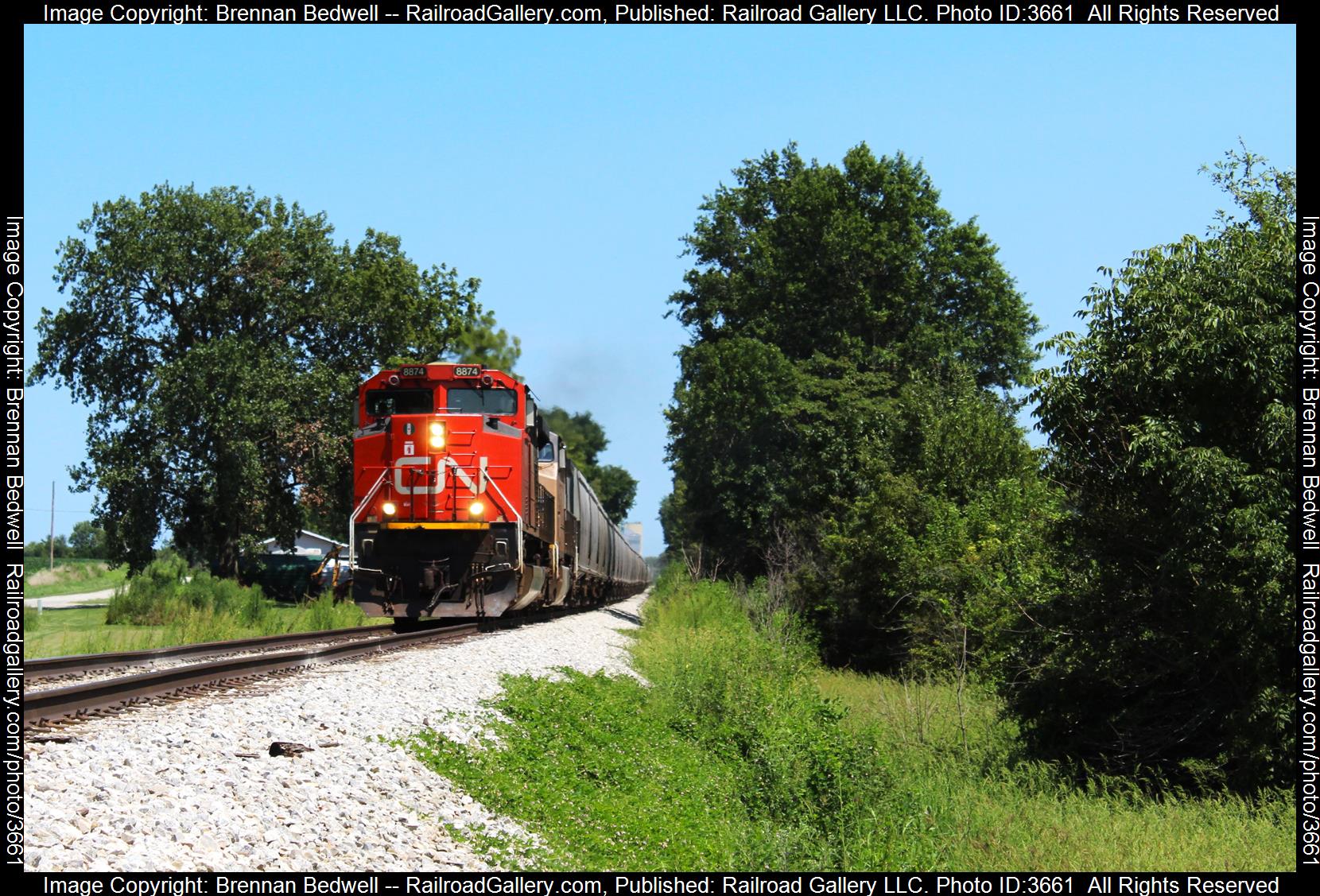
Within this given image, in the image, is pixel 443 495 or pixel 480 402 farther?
pixel 480 402

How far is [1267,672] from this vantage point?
10359mm

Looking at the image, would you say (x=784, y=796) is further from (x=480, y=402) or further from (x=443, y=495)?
(x=480, y=402)

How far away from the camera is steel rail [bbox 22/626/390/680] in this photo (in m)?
11.1

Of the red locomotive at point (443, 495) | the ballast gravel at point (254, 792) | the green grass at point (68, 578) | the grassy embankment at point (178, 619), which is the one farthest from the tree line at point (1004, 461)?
the green grass at point (68, 578)

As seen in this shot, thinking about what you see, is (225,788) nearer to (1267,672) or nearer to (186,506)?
(1267,672)

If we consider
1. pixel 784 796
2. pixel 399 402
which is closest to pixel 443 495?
pixel 399 402

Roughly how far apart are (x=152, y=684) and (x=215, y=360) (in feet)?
77.4

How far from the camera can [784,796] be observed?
9.23 m

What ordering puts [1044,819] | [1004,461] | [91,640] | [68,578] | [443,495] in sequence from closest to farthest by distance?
[1044,819], [91,640], [443,495], [1004,461], [68,578]

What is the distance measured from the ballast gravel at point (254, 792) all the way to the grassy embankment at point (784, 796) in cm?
39

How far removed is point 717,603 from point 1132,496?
17026 millimetres

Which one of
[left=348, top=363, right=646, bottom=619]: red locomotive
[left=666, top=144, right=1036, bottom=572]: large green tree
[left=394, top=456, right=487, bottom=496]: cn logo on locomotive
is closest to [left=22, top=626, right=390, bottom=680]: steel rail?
[left=348, top=363, right=646, bottom=619]: red locomotive

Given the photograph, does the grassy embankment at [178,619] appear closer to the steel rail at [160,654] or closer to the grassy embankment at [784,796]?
the steel rail at [160,654]

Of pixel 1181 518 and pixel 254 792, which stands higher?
pixel 1181 518
